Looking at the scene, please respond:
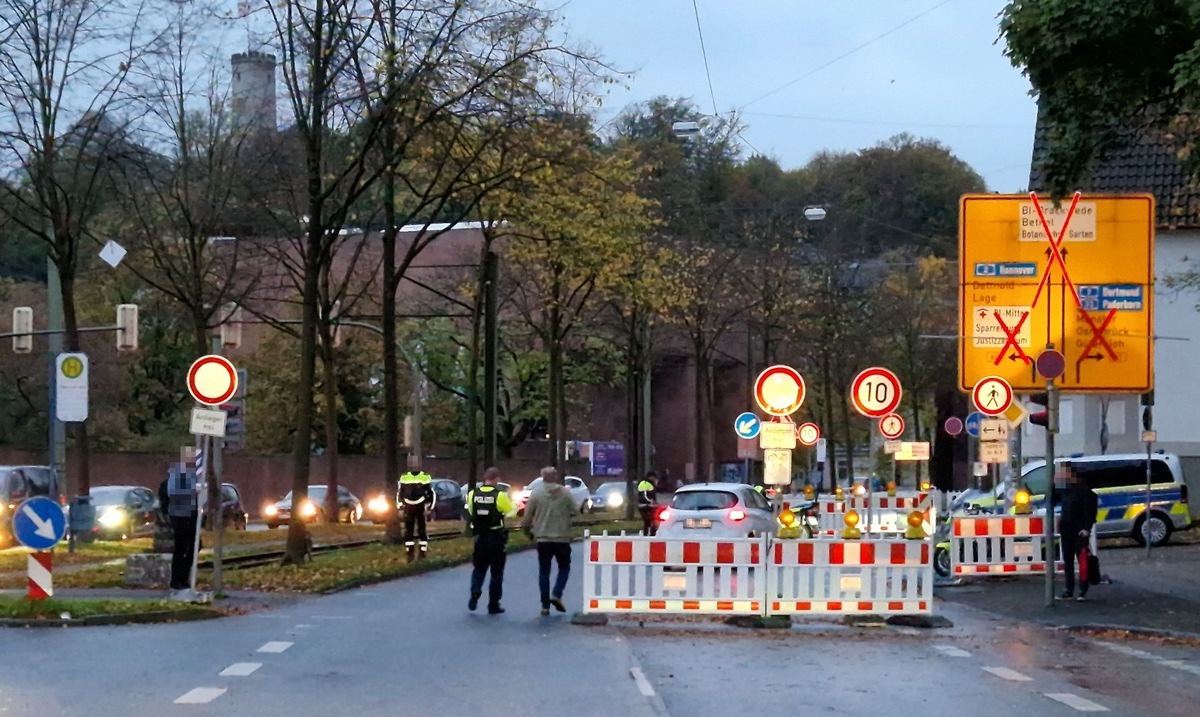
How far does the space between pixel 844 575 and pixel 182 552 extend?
815 cm

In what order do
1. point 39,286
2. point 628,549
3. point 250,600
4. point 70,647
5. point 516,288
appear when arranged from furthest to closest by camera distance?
point 39,286 → point 516,288 → point 250,600 → point 628,549 → point 70,647

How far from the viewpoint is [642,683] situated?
502 inches

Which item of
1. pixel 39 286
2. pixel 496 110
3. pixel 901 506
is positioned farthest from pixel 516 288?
pixel 39 286

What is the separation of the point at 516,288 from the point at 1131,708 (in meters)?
37.2

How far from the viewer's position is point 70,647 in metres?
14.8

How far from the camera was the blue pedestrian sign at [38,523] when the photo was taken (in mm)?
17156

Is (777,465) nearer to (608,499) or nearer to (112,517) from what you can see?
(112,517)

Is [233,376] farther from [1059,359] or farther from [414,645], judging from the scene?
[1059,359]

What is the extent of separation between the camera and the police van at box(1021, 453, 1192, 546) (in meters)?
35.0

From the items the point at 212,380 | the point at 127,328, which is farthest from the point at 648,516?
the point at 212,380

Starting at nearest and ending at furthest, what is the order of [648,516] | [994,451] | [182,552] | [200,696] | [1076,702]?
[200,696] → [1076,702] → [182,552] → [994,451] → [648,516]

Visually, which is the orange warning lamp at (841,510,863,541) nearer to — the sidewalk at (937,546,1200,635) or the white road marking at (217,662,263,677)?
the sidewalk at (937,546,1200,635)

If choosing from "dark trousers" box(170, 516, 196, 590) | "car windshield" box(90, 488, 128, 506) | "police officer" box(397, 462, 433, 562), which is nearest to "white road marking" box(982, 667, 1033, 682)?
"dark trousers" box(170, 516, 196, 590)

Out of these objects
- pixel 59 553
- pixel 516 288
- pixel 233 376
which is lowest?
pixel 59 553
